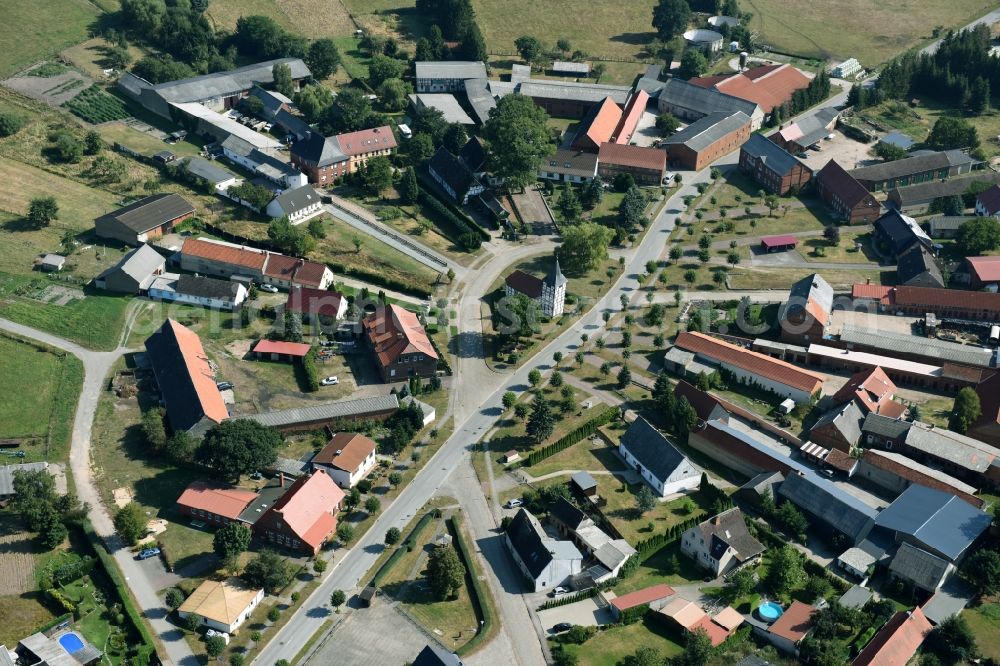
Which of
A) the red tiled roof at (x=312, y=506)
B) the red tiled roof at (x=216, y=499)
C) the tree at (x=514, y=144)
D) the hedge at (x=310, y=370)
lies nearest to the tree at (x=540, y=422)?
the red tiled roof at (x=312, y=506)

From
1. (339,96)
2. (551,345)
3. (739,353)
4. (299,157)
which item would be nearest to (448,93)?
(339,96)

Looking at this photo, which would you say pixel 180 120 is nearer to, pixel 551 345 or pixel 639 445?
pixel 551 345

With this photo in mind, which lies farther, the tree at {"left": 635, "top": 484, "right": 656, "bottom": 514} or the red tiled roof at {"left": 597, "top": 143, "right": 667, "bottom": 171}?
the red tiled roof at {"left": 597, "top": 143, "right": 667, "bottom": 171}

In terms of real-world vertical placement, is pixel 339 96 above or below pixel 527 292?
above

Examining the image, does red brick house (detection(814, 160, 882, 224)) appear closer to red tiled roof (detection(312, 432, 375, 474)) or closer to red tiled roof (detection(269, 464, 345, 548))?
red tiled roof (detection(312, 432, 375, 474))

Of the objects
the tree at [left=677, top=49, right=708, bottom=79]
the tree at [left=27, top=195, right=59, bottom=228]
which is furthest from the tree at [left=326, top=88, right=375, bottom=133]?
the tree at [left=677, top=49, right=708, bottom=79]
